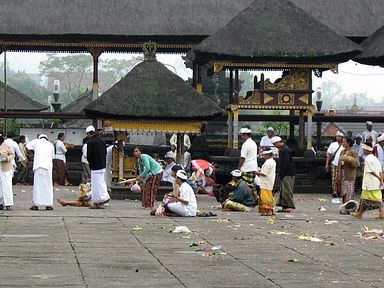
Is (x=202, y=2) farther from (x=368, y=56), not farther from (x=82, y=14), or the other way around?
(x=368, y=56)

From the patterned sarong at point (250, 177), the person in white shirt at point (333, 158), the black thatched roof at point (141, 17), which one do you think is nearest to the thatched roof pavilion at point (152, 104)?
the person in white shirt at point (333, 158)

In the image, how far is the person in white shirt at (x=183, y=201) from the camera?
16.7 m

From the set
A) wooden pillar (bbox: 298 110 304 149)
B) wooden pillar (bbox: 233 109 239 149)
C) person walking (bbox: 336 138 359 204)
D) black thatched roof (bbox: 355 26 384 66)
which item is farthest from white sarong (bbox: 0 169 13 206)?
black thatched roof (bbox: 355 26 384 66)

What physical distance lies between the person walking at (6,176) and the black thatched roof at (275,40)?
9010 mm

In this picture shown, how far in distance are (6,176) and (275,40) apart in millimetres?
10713

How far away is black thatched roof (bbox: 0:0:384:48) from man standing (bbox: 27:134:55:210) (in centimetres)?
1209

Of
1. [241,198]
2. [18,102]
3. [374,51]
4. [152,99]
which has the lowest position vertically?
[241,198]

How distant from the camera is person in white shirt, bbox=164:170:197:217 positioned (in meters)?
16.7

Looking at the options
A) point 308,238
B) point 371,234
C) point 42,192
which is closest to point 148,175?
point 42,192

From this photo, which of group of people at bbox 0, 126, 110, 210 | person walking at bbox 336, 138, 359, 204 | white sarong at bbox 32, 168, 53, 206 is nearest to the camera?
group of people at bbox 0, 126, 110, 210

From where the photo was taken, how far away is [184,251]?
39.5 feet

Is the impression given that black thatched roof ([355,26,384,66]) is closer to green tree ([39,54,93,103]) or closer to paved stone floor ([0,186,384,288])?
paved stone floor ([0,186,384,288])

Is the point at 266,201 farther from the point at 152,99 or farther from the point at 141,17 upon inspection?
the point at 141,17

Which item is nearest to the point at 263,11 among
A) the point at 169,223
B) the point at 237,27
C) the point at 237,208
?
the point at 237,27
